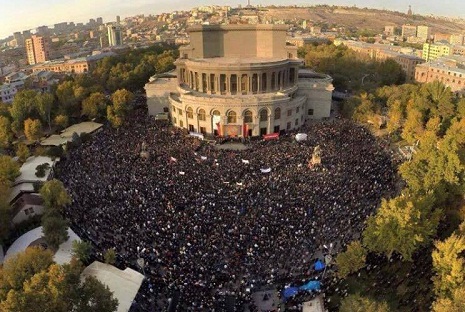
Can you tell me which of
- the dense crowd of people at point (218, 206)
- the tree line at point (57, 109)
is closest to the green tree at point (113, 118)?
the tree line at point (57, 109)

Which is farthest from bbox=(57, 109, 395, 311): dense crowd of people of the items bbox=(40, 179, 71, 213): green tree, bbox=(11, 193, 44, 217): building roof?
bbox=(11, 193, 44, 217): building roof

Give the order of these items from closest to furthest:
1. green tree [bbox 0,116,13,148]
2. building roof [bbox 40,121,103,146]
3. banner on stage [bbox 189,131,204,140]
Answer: green tree [bbox 0,116,13,148], building roof [bbox 40,121,103,146], banner on stage [bbox 189,131,204,140]

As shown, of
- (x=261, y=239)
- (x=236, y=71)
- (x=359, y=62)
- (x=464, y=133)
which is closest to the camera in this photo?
(x=261, y=239)

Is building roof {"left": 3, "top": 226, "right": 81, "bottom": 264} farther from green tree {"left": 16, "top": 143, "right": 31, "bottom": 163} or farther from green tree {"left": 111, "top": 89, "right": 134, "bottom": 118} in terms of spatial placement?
green tree {"left": 111, "top": 89, "right": 134, "bottom": 118}

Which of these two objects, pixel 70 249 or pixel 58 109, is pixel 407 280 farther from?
pixel 58 109

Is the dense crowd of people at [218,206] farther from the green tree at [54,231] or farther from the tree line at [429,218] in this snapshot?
the tree line at [429,218]

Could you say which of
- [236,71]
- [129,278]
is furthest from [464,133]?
[129,278]
